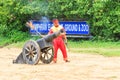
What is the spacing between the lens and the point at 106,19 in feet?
80.3

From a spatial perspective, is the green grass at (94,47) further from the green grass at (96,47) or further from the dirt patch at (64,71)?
the dirt patch at (64,71)

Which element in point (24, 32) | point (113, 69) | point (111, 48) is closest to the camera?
point (113, 69)

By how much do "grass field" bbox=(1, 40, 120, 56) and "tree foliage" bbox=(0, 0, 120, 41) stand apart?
32.4 inches

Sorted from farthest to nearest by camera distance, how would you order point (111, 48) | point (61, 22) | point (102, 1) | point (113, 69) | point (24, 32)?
point (24, 32) → point (61, 22) → point (102, 1) → point (111, 48) → point (113, 69)

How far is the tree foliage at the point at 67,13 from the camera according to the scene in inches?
966

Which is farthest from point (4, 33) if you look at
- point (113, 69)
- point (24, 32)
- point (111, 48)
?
point (113, 69)

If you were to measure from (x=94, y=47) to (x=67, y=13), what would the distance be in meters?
3.32

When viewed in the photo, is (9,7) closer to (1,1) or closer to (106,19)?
(1,1)

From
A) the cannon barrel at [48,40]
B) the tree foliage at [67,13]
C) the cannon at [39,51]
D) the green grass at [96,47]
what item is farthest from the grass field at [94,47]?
the cannon barrel at [48,40]

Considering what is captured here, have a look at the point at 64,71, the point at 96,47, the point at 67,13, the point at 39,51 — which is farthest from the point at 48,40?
the point at 67,13

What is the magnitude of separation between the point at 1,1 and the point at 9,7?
35.1 inches

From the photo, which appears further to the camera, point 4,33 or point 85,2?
point 4,33

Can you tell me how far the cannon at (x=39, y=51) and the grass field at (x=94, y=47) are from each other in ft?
12.3

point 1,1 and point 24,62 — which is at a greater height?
point 1,1
